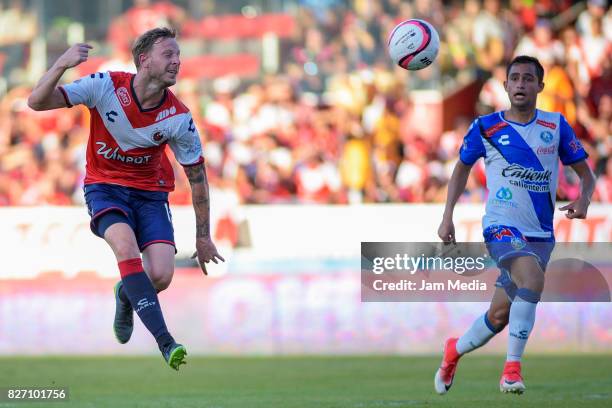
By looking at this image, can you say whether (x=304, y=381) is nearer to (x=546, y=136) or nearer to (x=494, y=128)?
(x=494, y=128)

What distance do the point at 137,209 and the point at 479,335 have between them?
2772 mm

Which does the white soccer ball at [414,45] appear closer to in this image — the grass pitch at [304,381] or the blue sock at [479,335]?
the blue sock at [479,335]

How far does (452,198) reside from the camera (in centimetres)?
904

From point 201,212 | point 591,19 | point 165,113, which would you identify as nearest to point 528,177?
point 201,212

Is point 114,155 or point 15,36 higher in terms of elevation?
point 15,36

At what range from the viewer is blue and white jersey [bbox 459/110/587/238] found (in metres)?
8.95

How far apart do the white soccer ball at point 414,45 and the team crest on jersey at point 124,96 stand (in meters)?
2.48

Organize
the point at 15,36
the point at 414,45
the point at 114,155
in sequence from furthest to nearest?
the point at 15,36 < the point at 414,45 < the point at 114,155

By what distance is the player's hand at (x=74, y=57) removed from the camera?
8.13 m

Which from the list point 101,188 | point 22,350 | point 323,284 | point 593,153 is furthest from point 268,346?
point 101,188

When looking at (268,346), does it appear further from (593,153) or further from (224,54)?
(224,54)

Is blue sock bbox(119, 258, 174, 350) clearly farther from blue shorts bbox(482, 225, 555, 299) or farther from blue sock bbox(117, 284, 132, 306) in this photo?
blue shorts bbox(482, 225, 555, 299)

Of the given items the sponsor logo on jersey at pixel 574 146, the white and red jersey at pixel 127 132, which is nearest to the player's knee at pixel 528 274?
the sponsor logo on jersey at pixel 574 146

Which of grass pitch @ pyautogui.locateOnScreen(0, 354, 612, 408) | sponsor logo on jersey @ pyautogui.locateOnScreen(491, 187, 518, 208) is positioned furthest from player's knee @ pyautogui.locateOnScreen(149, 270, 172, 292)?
sponsor logo on jersey @ pyautogui.locateOnScreen(491, 187, 518, 208)
